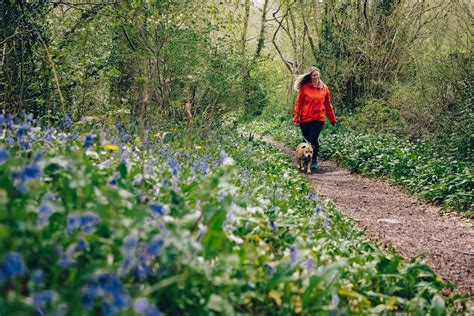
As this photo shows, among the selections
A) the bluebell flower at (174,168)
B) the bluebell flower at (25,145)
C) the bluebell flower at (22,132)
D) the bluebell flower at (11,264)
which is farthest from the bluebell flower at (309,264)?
the bluebell flower at (22,132)

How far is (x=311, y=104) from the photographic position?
37.0 ft

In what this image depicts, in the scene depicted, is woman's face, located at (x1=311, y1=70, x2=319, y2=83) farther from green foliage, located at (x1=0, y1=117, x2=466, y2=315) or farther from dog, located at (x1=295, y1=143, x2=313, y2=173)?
green foliage, located at (x1=0, y1=117, x2=466, y2=315)

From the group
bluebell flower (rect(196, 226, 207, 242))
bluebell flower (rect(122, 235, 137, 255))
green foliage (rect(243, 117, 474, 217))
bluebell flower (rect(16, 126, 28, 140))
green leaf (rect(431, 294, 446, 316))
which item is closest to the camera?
bluebell flower (rect(122, 235, 137, 255))

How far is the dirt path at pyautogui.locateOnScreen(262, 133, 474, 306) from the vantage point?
488cm

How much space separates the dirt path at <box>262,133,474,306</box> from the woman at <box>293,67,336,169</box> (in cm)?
167

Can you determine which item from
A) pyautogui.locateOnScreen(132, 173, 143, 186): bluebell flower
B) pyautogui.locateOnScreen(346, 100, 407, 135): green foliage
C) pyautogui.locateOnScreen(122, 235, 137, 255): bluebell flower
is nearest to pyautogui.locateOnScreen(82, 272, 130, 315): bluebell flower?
pyautogui.locateOnScreen(122, 235, 137, 255): bluebell flower

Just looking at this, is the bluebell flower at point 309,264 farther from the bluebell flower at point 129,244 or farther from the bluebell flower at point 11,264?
the bluebell flower at point 11,264

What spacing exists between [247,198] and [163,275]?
32.1 inches

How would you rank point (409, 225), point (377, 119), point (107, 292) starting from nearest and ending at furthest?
point (107, 292), point (409, 225), point (377, 119)

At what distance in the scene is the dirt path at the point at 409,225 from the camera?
4879 millimetres

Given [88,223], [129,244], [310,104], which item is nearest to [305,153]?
[310,104]

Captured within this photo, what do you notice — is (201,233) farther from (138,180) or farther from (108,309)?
(108,309)

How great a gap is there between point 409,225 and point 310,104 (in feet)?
17.4

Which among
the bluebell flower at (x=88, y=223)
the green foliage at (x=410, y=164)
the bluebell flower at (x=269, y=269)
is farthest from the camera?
the green foliage at (x=410, y=164)
